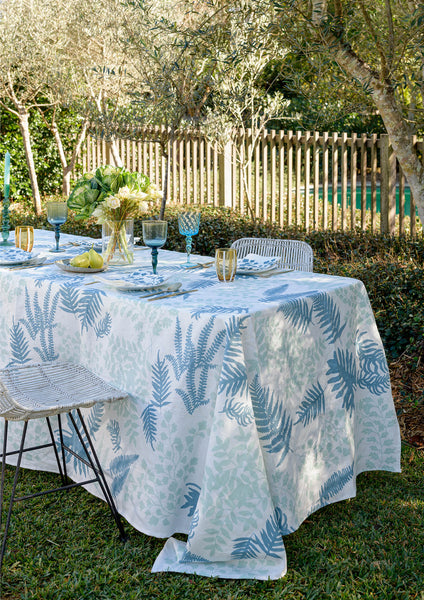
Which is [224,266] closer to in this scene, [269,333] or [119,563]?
[269,333]

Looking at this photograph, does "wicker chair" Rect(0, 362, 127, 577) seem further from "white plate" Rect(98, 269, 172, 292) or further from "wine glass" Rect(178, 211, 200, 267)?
"wine glass" Rect(178, 211, 200, 267)

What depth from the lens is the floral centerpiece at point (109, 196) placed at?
3.31 metres

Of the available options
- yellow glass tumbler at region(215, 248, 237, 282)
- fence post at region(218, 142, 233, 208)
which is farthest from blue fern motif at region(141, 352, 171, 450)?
fence post at region(218, 142, 233, 208)

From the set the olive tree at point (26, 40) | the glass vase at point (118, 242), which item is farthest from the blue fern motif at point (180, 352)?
the olive tree at point (26, 40)

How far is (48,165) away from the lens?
11.1m

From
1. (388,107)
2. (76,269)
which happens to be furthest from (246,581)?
(388,107)

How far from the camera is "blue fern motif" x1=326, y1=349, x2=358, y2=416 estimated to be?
2791 mm

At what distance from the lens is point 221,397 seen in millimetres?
2336

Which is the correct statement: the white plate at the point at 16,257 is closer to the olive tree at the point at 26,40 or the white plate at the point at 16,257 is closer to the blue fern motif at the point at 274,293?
the blue fern motif at the point at 274,293

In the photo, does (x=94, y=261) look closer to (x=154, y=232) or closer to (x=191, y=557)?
(x=154, y=232)

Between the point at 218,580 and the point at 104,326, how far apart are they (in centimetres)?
111

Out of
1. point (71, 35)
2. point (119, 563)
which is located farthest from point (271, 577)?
point (71, 35)

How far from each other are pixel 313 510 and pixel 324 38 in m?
2.62

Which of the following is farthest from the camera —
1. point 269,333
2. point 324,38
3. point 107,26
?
point 107,26
